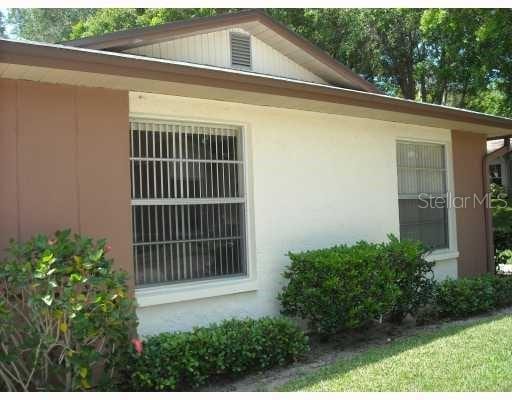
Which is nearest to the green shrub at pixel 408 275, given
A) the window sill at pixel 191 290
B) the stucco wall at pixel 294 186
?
the stucco wall at pixel 294 186

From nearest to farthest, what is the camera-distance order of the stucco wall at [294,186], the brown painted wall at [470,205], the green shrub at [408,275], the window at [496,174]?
the stucco wall at [294,186]
the green shrub at [408,275]
the brown painted wall at [470,205]
the window at [496,174]

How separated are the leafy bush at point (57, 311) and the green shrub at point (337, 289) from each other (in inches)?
91.9

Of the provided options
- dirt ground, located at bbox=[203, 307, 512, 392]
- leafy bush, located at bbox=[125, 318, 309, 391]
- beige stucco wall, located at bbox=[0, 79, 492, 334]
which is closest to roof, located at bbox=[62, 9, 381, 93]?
beige stucco wall, located at bbox=[0, 79, 492, 334]

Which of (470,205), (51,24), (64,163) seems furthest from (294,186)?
(51,24)

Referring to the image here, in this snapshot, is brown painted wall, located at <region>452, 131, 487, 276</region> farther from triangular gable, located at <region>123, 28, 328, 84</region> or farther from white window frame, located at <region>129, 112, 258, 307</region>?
white window frame, located at <region>129, 112, 258, 307</region>

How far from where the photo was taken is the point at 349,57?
766 inches

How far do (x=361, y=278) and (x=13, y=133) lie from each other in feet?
12.7

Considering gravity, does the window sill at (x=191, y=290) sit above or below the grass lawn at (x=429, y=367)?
above

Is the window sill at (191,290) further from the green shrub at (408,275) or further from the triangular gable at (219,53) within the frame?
the triangular gable at (219,53)

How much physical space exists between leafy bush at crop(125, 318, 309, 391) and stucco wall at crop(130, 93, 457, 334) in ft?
2.91

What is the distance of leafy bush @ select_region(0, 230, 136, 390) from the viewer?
15.2 feet

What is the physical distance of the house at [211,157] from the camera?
5527 mm

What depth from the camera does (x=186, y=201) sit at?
6711 millimetres

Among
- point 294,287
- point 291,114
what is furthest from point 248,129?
point 294,287
